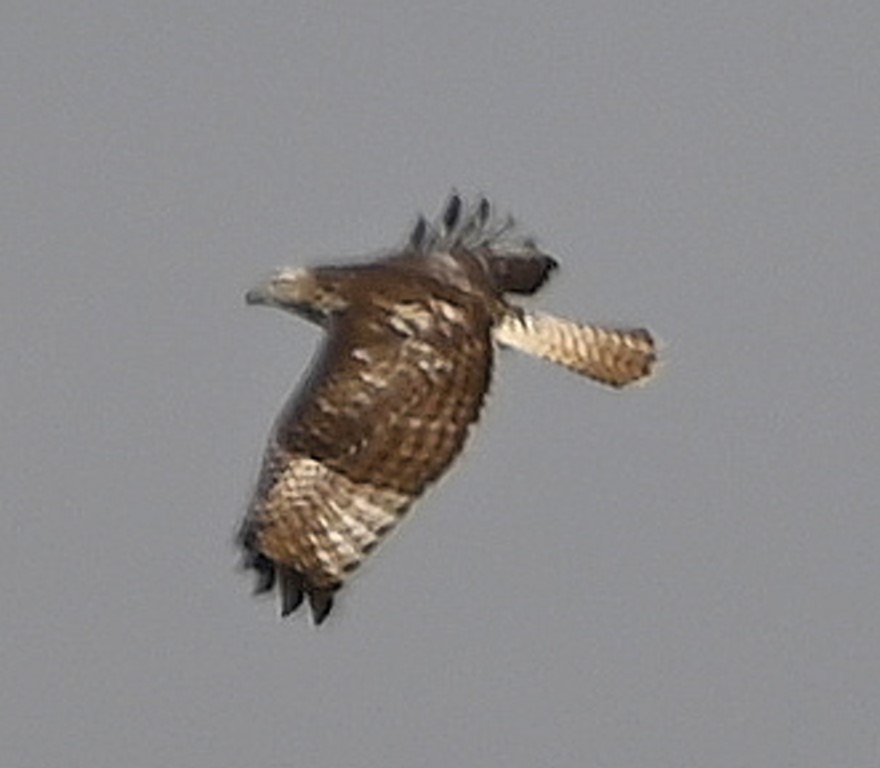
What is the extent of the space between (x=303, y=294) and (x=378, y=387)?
1142 mm

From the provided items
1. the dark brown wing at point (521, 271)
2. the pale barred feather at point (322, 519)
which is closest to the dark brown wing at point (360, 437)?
the pale barred feather at point (322, 519)

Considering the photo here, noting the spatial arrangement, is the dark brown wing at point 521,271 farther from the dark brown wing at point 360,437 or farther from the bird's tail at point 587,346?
the dark brown wing at point 360,437

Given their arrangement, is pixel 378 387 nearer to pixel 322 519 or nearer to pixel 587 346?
pixel 322 519

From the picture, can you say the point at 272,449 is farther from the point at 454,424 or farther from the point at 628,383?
the point at 628,383

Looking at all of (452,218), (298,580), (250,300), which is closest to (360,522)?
(298,580)

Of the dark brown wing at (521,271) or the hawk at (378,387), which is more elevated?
the dark brown wing at (521,271)

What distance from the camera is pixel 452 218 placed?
2791cm

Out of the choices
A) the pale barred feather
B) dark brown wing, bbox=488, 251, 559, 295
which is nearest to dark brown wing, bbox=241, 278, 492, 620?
the pale barred feather

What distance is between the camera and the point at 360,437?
80.4 ft

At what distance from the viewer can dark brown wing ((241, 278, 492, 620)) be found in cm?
2388

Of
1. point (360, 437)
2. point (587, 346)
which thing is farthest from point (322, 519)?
point (587, 346)

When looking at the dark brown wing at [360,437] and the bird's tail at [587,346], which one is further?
the bird's tail at [587,346]

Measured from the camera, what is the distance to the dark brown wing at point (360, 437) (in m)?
23.9

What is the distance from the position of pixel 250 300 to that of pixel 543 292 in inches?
66.9
